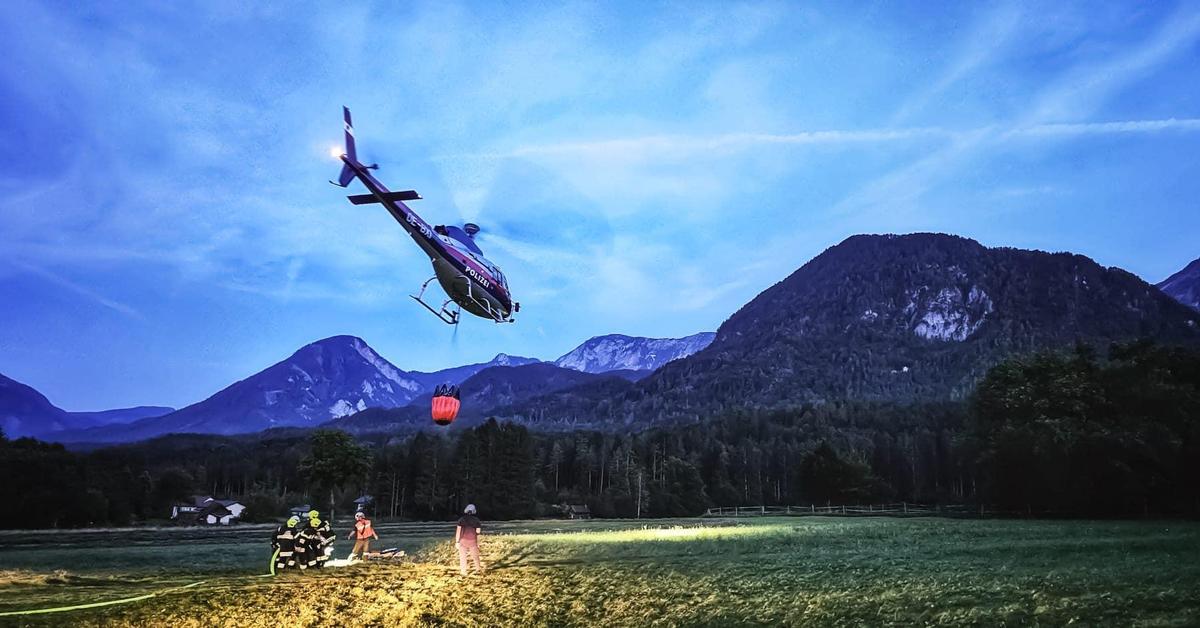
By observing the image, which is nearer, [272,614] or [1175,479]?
[272,614]

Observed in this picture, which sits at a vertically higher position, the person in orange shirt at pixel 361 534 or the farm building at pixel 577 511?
the person in orange shirt at pixel 361 534

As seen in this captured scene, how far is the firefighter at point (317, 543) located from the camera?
80.5 feet

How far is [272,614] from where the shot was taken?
647 inches

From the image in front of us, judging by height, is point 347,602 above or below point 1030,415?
below

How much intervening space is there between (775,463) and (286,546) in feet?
395

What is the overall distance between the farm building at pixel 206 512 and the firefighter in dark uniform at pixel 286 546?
10554cm

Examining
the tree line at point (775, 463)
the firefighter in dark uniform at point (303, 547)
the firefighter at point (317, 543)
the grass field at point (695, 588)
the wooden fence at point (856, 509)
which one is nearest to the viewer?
the grass field at point (695, 588)

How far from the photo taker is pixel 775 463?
134000 mm

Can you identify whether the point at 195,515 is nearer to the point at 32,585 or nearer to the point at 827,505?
the point at 827,505

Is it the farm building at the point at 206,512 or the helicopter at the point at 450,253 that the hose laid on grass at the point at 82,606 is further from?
the farm building at the point at 206,512

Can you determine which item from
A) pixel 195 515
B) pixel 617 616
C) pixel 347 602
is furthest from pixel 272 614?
pixel 195 515

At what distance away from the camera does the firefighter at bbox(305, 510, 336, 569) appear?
24.5 meters

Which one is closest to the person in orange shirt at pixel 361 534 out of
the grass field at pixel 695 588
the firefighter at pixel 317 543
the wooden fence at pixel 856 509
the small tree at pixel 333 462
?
the grass field at pixel 695 588

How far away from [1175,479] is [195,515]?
135 m
